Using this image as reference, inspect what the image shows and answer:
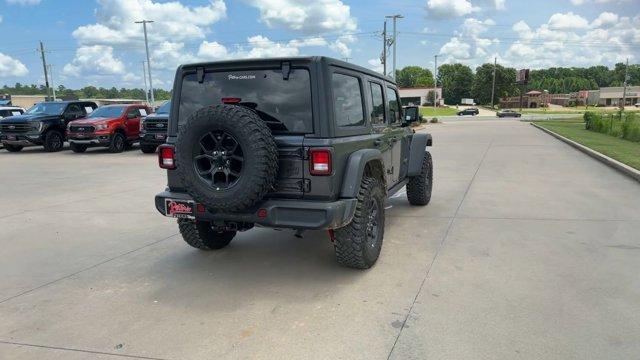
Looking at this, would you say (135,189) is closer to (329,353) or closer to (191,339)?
(191,339)

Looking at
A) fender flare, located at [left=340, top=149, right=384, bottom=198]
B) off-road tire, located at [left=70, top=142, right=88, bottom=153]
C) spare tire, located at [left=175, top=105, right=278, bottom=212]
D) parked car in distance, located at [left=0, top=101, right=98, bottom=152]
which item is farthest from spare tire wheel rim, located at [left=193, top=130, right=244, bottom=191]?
parked car in distance, located at [left=0, top=101, right=98, bottom=152]

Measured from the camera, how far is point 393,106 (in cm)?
616

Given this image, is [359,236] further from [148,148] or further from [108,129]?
[108,129]

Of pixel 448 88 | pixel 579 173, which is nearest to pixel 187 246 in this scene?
pixel 579 173

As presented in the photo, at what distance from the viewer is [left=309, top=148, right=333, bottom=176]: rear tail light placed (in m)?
3.83

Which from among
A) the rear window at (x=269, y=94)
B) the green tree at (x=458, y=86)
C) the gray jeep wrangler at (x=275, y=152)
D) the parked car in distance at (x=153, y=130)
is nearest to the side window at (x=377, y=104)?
the gray jeep wrangler at (x=275, y=152)

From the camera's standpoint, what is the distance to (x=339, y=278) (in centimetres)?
435

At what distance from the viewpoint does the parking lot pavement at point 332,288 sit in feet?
10.5

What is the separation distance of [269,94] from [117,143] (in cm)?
1451

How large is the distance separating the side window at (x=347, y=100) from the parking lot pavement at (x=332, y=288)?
144 centimetres

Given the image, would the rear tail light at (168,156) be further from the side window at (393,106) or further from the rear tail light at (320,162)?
the side window at (393,106)

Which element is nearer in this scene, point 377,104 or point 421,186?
point 377,104

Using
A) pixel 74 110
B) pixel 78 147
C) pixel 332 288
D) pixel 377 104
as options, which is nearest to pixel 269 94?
pixel 377 104

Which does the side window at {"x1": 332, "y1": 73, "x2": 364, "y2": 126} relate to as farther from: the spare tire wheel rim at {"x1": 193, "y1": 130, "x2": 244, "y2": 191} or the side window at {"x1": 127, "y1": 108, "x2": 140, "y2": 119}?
the side window at {"x1": 127, "y1": 108, "x2": 140, "y2": 119}
